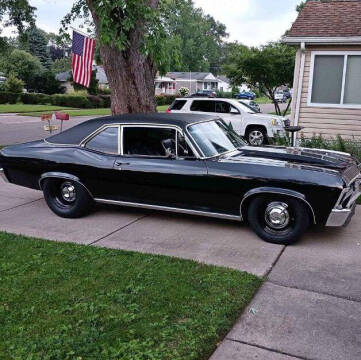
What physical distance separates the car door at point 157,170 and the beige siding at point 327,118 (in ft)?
Result: 22.3

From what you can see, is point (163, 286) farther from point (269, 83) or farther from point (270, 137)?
point (269, 83)

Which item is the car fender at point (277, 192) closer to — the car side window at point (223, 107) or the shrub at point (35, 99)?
the car side window at point (223, 107)

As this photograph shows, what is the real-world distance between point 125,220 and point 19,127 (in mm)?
16618

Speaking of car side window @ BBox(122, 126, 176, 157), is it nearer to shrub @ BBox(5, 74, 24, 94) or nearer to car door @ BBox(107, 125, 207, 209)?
car door @ BBox(107, 125, 207, 209)

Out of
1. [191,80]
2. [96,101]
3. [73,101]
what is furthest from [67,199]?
[191,80]

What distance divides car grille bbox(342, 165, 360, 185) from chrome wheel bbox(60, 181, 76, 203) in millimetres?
3591

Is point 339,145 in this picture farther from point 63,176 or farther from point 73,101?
point 73,101

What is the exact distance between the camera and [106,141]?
6078mm

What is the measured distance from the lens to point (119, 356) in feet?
9.84

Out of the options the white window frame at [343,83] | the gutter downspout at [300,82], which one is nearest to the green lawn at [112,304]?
the gutter downspout at [300,82]

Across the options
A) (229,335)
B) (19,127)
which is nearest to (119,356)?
(229,335)

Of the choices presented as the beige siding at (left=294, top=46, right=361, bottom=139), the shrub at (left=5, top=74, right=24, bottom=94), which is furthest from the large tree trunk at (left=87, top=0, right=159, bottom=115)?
the shrub at (left=5, top=74, right=24, bottom=94)

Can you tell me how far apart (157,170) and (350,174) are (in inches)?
91.3

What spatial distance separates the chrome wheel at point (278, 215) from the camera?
16.6 ft
